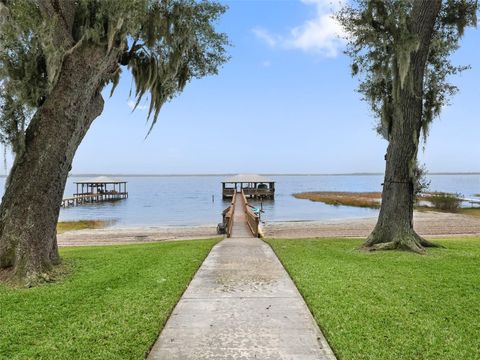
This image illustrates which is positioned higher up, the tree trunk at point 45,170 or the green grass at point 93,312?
the tree trunk at point 45,170

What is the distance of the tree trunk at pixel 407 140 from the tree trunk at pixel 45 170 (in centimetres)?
738

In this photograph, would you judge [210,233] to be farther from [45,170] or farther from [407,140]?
[45,170]

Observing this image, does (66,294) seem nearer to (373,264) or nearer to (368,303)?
(368,303)

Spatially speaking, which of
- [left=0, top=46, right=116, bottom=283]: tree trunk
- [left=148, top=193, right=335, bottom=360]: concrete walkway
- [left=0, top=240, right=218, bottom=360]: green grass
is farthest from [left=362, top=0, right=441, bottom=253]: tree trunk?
[left=0, top=46, right=116, bottom=283]: tree trunk

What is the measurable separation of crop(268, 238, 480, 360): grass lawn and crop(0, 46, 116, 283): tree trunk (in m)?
4.65

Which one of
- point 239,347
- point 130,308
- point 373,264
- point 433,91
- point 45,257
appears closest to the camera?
point 239,347

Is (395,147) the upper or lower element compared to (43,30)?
lower

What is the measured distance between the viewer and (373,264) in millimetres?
8234

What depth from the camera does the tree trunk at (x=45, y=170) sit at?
6.71 m

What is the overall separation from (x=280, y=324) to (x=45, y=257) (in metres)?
4.77

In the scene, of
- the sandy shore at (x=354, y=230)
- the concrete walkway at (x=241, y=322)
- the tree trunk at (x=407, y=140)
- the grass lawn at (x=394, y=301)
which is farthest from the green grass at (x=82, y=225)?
the concrete walkway at (x=241, y=322)

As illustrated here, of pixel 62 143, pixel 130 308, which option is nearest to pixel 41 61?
pixel 62 143

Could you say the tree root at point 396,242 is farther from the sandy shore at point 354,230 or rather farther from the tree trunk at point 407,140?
the sandy shore at point 354,230

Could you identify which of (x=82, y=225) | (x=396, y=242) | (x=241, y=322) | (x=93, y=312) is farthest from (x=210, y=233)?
(x=241, y=322)
